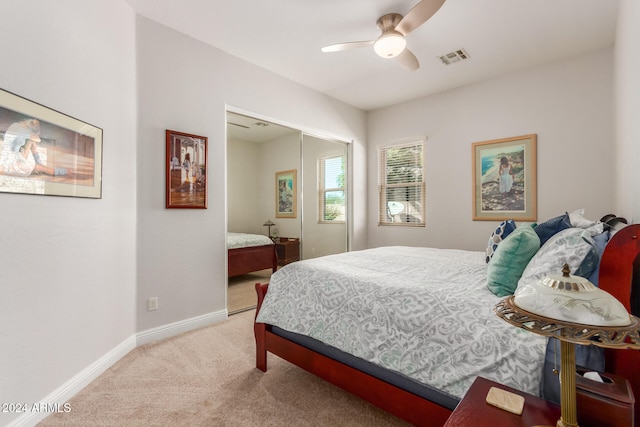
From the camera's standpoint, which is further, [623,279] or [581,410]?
[623,279]

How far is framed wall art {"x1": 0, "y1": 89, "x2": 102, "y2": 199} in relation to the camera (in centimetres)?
153

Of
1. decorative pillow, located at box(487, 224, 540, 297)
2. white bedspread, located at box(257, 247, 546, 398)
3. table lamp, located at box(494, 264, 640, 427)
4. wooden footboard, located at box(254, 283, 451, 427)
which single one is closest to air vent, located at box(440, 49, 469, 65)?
white bedspread, located at box(257, 247, 546, 398)

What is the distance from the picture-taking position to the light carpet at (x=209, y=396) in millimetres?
1664

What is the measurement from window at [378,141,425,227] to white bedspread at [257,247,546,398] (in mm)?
2372

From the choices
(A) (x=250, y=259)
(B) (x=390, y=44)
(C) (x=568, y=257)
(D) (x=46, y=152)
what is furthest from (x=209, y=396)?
(B) (x=390, y=44)

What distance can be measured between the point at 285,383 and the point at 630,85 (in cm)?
290

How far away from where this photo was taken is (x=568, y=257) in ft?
4.09

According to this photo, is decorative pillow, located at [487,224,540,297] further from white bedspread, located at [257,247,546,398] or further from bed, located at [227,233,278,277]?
bed, located at [227,233,278,277]

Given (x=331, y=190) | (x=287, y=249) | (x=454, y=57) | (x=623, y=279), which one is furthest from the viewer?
(x=331, y=190)

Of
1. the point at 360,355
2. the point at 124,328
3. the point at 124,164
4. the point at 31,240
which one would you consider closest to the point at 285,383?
the point at 360,355

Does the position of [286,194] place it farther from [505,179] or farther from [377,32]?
[505,179]

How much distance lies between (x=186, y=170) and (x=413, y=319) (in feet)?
8.06

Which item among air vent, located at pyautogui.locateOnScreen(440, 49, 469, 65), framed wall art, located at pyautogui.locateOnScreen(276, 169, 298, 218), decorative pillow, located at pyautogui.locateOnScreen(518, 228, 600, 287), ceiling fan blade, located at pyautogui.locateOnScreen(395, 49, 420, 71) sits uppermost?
air vent, located at pyautogui.locateOnScreen(440, 49, 469, 65)

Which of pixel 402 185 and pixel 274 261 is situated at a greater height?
pixel 402 185
